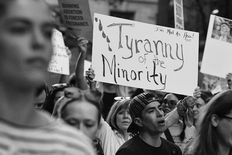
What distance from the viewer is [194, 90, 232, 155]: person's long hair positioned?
13.4 ft

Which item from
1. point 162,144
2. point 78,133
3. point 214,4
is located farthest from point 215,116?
point 214,4

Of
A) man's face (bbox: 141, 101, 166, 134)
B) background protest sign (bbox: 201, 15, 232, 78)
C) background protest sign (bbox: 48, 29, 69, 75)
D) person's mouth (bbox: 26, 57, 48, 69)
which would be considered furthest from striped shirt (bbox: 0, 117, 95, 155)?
background protest sign (bbox: 201, 15, 232, 78)

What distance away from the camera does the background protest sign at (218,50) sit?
7.38 metres

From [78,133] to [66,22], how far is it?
182 inches

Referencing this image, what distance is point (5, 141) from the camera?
5.80 feet

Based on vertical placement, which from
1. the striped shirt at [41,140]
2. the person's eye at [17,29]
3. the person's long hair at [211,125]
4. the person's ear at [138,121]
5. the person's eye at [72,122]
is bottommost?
the person's ear at [138,121]

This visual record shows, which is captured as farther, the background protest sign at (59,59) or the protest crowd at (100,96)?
the background protest sign at (59,59)

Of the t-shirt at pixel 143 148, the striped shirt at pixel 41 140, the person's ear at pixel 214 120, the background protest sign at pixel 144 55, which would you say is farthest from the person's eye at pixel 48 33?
the background protest sign at pixel 144 55

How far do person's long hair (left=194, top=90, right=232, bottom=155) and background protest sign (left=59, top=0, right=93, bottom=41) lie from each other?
7.53ft

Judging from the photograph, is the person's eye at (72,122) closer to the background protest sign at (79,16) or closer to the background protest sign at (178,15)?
the background protest sign at (79,16)

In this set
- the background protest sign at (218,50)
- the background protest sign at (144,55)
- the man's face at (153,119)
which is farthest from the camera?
the background protest sign at (218,50)

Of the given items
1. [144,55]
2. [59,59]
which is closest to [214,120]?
[144,55]

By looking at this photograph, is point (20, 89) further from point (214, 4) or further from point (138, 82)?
point (214, 4)

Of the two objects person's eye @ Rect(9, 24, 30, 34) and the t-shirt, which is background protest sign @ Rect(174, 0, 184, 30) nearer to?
the t-shirt
